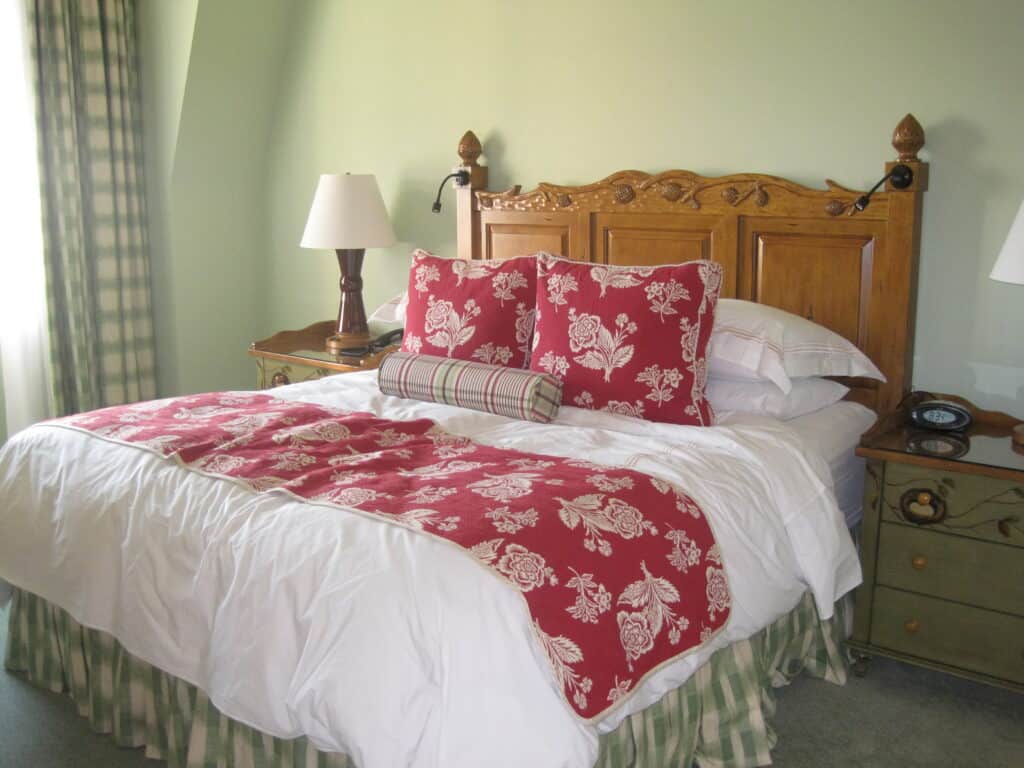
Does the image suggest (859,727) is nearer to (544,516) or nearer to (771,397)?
(771,397)

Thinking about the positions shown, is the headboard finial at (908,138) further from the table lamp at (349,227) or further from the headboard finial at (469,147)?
the table lamp at (349,227)

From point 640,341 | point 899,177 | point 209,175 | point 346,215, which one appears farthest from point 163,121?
point 899,177

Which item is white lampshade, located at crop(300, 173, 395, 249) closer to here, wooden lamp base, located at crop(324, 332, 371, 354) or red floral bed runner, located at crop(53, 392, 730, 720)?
wooden lamp base, located at crop(324, 332, 371, 354)

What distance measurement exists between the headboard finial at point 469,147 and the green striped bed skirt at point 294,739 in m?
1.99

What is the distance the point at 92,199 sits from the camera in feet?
13.3

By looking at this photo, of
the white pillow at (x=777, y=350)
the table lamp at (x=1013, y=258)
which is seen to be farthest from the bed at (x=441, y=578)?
the table lamp at (x=1013, y=258)

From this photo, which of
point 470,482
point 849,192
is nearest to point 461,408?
point 470,482

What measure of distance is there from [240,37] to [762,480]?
295 centimetres

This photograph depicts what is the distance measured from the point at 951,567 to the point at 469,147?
7.12ft

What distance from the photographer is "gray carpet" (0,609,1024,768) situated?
2.24m

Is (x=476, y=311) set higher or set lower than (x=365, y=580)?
higher

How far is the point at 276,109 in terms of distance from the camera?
4.41m

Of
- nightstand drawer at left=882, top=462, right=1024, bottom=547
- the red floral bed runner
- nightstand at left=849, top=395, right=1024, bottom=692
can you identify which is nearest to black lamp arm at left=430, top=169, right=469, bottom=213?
the red floral bed runner

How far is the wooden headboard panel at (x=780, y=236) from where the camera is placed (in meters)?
2.77
